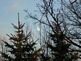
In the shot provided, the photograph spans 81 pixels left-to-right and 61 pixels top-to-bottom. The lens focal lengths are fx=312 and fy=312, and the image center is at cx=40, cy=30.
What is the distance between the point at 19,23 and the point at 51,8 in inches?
126

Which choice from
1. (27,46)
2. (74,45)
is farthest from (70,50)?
(27,46)

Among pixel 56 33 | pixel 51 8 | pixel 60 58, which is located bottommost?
pixel 60 58

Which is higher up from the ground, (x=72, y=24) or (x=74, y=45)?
(x=72, y=24)

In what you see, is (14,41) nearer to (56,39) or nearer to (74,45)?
(56,39)

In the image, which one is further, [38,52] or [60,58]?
[38,52]

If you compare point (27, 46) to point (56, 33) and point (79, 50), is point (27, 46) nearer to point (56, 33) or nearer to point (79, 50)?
point (56, 33)

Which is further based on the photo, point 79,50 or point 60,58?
point 79,50

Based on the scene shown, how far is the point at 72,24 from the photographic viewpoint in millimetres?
28359

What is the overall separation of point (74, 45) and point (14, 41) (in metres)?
5.36

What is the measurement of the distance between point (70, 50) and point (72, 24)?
2965 millimetres

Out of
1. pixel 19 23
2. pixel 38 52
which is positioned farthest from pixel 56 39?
pixel 19 23

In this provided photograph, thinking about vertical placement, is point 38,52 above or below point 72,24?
below

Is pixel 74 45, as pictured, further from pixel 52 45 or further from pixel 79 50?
pixel 52 45

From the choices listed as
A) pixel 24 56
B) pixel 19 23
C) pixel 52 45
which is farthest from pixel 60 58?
pixel 19 23
